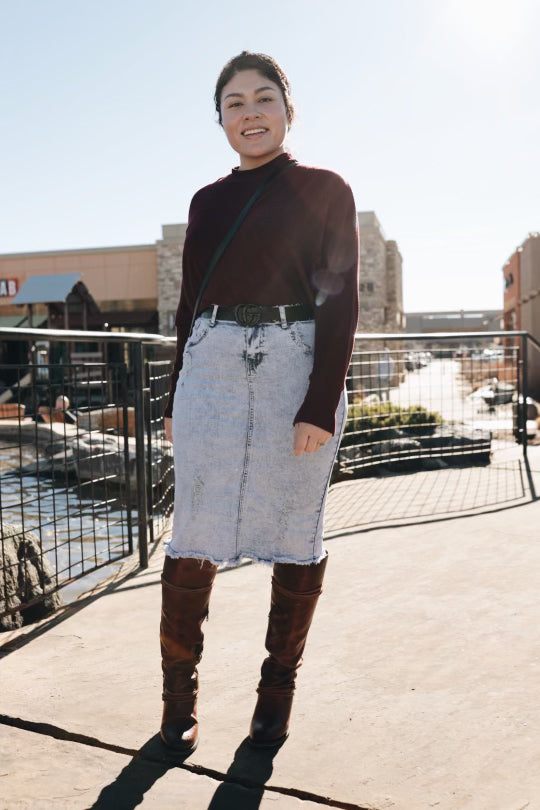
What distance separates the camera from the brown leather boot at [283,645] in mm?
2062

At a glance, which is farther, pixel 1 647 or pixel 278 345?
pixel 1 647

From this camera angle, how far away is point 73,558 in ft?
17.7

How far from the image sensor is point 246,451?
6.53 feet

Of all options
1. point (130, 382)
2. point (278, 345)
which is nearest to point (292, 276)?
point (278, 345)

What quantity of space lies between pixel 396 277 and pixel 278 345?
1593 inches

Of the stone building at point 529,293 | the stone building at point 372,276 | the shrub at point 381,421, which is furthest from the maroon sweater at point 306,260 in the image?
the stone building at point 372,276

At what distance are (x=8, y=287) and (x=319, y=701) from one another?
119ft

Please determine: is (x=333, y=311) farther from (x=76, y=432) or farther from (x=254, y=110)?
(x=76, y=432)

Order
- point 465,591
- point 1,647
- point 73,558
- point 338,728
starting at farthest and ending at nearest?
point 73,558 → point 465,591 → point 1,647 → point 338,728

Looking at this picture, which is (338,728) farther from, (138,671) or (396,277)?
(396,277)

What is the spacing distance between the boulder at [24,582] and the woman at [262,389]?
4.16ft

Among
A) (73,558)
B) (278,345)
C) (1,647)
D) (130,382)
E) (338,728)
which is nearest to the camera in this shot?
(278,345)

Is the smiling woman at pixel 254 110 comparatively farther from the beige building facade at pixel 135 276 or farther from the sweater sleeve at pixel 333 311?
the beige building facade at pixel 135 276

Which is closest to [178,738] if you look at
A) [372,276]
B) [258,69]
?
[258,69]
